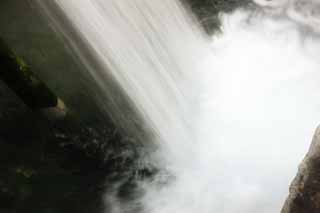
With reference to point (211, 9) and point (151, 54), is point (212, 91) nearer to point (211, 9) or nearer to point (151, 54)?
point (151, 54)

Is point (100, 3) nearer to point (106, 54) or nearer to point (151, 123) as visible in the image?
point (106, 54)

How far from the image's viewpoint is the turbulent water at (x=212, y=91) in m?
4.26

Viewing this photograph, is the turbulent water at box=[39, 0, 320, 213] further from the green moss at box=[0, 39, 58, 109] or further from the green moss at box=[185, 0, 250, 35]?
the green moss at box=[0, 39, 58, 109]

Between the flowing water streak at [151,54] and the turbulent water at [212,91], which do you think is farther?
the turbulent water at [212,91]

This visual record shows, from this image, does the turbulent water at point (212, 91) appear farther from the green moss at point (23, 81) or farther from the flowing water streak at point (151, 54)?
the green moss at point (23, 81)

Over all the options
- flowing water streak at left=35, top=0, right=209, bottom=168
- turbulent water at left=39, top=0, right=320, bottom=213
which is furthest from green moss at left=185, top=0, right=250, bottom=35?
flowing water streak at left=35, top=0, right=209, bottom=168

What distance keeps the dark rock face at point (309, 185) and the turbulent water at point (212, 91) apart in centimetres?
133

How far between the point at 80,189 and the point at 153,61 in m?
1.82

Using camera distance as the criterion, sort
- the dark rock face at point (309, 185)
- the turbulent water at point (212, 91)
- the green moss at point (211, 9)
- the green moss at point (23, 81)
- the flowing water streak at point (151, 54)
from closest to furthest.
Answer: the dark rock face at point (309, 185)
the green moss at point (23, 81)
the flowing water streak at point (151, 54)
the turbulent water at point (212, 91)
the green moss at point (211, 9)

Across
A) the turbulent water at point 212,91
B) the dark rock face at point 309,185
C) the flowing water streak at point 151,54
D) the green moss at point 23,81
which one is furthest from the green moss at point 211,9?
the dark rock face at point 309,185

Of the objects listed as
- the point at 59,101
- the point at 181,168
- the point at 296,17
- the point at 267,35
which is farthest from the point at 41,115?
the point at 296,17

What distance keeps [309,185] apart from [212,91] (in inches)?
114

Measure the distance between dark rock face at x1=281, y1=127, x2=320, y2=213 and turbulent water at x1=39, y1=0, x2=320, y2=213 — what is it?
4.36 feet

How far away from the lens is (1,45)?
361 centimetres
